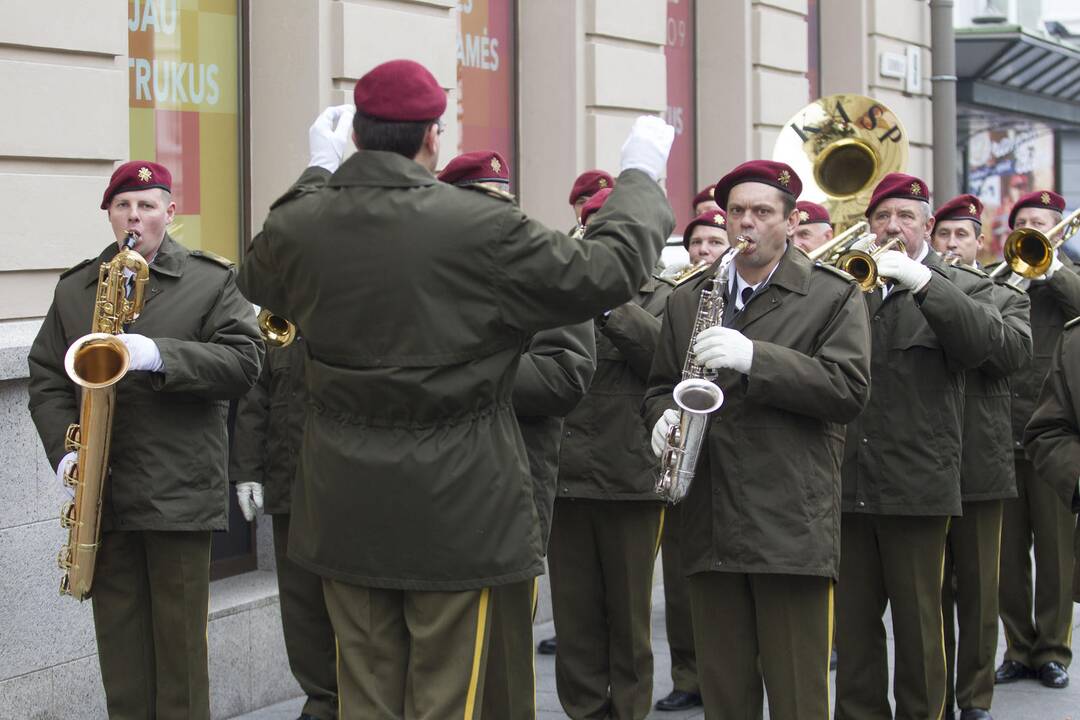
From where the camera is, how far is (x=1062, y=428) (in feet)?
16.9

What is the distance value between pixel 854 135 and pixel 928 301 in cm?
373

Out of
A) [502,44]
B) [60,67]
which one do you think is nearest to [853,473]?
[60,67]

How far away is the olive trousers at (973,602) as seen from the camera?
684cm

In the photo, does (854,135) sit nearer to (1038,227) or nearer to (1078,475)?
(1038,227)

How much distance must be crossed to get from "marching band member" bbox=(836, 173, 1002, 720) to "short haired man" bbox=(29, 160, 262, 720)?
2271 mm

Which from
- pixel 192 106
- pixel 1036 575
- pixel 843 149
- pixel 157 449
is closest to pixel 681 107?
pixel 843 149

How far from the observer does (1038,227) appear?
8.68 m

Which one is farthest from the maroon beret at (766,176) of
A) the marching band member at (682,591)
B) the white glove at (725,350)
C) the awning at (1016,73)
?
the awning at (1016,73)

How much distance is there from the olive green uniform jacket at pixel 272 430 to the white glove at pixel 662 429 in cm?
200

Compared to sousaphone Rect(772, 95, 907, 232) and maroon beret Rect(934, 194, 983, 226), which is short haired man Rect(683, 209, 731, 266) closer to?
maroon beret Rect(934, 194, 983, 226)

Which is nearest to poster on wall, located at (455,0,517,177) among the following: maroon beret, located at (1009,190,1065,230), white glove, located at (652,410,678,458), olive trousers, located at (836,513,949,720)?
maroon beret, located at (1009,190,1065,230)

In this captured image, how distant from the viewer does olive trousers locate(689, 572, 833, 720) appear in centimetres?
519

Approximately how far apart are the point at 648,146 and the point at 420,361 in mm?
789

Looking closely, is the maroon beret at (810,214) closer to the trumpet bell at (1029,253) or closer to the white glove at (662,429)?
the trumpet bell at (1029,253)
